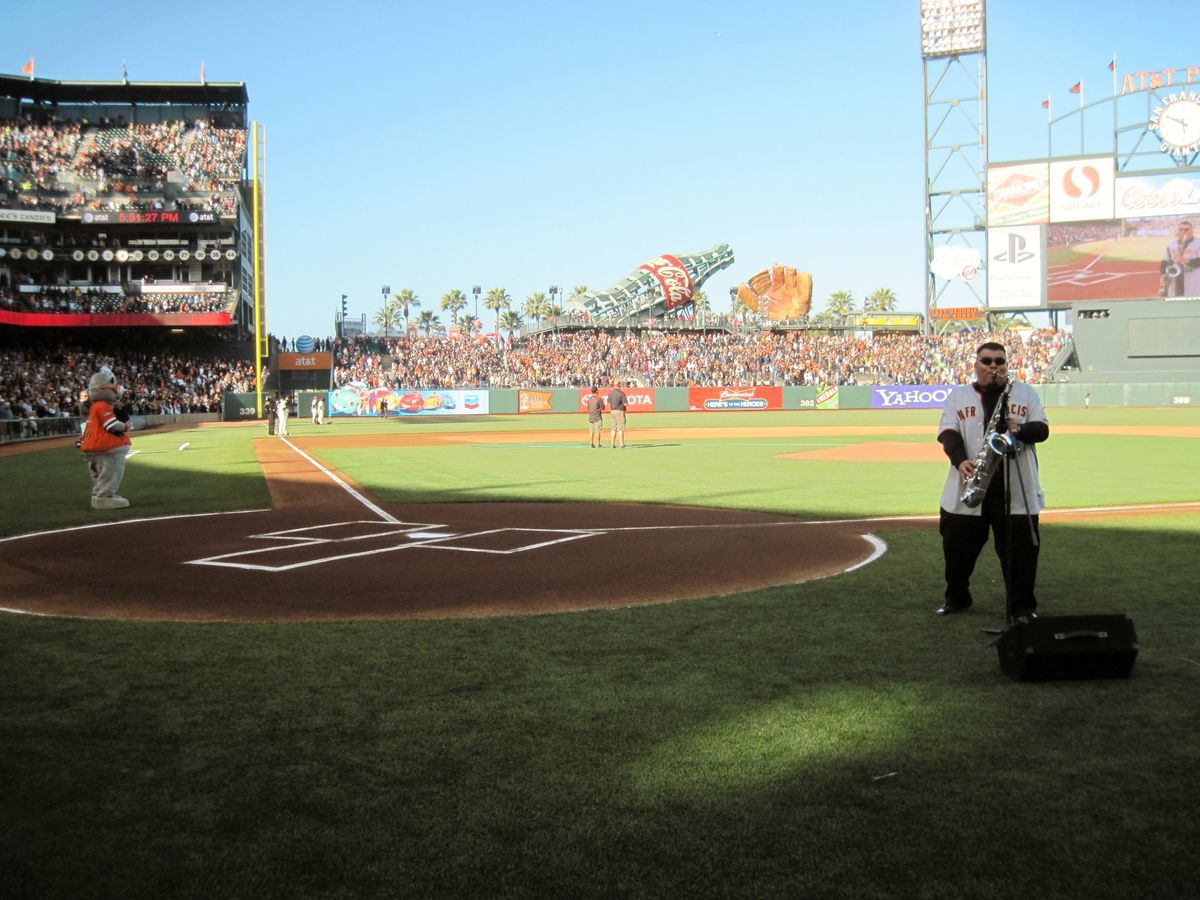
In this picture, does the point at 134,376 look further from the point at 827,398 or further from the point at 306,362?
the point at 827,398

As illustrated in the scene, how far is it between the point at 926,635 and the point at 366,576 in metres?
4.86

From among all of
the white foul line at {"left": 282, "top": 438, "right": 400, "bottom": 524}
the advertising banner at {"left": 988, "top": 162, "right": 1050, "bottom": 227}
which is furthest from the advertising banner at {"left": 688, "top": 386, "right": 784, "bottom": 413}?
the white foul line at {"left": 282, "top": 438, "right": 400, "bottom": 524}

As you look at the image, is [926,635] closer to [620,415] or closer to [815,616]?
[815,616]

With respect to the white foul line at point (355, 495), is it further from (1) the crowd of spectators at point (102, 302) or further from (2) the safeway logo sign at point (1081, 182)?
(2) the safeway logo sign at point (1081, 182)

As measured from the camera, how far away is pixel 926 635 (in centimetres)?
654

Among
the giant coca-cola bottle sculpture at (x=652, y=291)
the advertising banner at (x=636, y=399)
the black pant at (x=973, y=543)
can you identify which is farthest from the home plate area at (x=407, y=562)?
the giant coca-cola bottle sculpture at (x=652, y=291)

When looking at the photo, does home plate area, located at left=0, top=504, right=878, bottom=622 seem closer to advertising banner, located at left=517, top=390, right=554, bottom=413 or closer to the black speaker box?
the black speaker box

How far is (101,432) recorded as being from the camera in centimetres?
1495

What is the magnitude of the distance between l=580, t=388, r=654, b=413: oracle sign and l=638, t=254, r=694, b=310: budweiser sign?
27.8 m

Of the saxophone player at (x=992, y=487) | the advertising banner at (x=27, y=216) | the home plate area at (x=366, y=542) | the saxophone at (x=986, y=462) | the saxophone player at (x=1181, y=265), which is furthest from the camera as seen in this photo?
the saxophone player at (x=1181, y=265)

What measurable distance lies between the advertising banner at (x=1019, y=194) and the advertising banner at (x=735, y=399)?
18.3 metres

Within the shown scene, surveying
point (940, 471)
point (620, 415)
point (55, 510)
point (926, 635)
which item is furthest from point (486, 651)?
point (620, 415)

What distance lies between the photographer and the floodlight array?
68.7 metres

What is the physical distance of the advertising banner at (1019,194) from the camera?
212 ft
